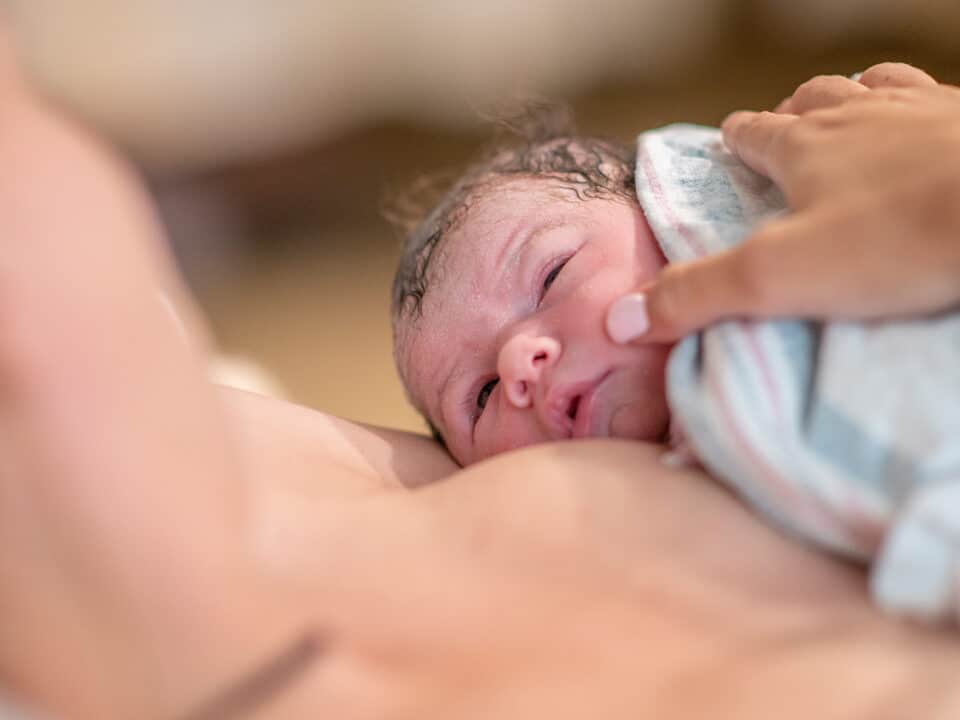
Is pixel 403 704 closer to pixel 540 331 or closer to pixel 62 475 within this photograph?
pixel 62 475

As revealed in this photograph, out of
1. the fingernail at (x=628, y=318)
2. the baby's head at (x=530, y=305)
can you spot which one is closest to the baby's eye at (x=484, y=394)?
the baby's head at (x=530, y=305)

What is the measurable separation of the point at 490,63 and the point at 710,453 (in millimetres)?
2794

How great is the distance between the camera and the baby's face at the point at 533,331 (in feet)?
2.93

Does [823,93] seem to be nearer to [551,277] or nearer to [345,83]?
[551,277]

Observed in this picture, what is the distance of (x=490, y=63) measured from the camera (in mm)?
3369

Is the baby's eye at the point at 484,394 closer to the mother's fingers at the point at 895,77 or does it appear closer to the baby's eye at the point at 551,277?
the baby's eye at the point at 551,277

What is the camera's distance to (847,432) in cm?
68

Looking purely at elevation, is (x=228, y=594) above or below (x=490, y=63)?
above

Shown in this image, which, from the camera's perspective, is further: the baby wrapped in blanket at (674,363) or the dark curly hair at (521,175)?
the dark curly hair at (521,175)

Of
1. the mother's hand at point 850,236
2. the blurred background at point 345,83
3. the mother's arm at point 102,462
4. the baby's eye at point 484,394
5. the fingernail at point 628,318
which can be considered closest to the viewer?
the mother's arm at point 102,462

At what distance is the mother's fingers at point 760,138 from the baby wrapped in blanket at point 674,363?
3 cm

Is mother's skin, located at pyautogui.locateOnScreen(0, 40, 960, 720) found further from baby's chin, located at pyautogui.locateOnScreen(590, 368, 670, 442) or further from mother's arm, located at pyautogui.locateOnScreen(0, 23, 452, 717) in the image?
baby's chin, located at pyautogui.locateOnScreen(590, 368, 670, 442)

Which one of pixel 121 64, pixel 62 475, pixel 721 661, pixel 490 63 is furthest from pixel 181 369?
pixel 490 63

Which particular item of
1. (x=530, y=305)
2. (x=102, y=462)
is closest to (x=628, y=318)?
(x=530, y=305)
